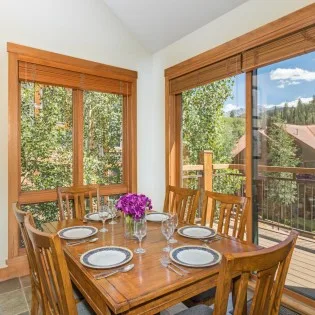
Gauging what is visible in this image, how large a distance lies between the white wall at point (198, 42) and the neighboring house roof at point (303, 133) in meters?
0.94

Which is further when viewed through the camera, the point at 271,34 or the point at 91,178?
the point at 91,178

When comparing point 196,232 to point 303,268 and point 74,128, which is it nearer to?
point 303,268

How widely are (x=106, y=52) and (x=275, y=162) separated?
2.35m

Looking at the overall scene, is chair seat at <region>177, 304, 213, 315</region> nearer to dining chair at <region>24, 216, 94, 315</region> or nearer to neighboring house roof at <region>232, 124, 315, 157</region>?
dining chair at <region>24, 216, 94, 315</region>

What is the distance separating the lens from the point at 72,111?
10.2 ft

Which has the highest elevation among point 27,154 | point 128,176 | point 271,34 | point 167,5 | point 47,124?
point 167,5

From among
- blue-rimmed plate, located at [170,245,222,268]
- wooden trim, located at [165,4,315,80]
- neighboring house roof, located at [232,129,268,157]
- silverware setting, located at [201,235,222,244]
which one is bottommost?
silverware setting, located at [201,235,222,244]

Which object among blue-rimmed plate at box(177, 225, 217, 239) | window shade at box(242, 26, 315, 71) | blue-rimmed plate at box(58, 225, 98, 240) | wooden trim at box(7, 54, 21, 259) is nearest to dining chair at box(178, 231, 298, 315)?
blue-rimmed plate at box(177, 225, 217, 239)

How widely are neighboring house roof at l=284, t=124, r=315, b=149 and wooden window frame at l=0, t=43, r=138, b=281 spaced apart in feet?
6.37

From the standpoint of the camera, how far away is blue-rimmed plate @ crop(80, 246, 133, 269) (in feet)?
4.16

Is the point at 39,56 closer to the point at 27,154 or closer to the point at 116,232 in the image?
the point at 27,154

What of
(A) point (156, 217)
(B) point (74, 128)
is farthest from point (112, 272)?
(B) point (74, 128)

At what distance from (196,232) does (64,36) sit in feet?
8.37

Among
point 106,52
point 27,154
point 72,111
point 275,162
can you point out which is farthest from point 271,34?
point 27,154
